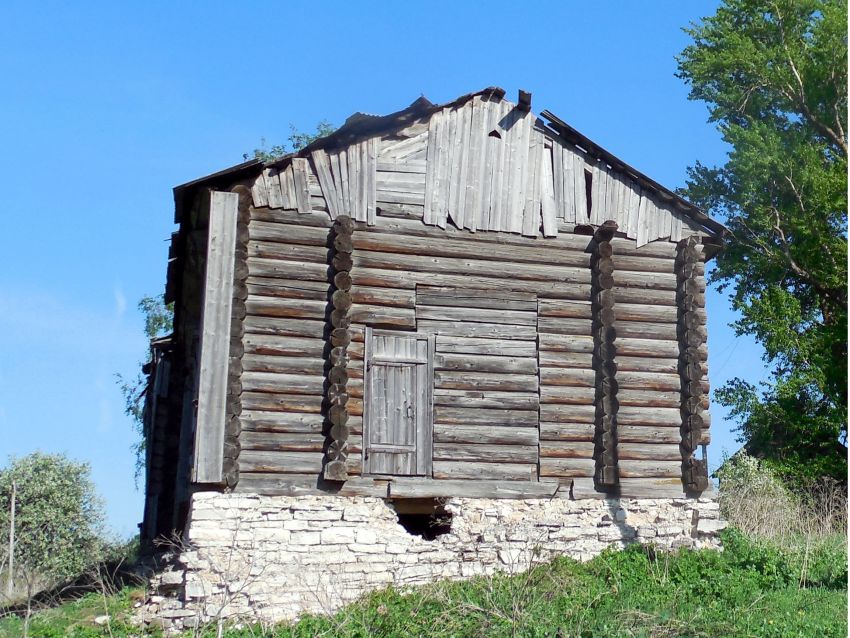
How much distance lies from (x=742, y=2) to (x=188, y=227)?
63.9 ft

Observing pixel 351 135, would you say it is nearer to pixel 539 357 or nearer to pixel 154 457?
pixel 539 357

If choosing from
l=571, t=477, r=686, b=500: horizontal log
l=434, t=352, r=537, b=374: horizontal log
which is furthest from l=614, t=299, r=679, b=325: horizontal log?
l=571, t=477, r=686, b=500: horizontal log

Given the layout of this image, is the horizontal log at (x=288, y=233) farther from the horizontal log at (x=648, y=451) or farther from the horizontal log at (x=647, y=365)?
the horizontal log at (x=648, y=451)

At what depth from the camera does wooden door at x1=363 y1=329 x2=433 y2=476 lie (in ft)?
47.0

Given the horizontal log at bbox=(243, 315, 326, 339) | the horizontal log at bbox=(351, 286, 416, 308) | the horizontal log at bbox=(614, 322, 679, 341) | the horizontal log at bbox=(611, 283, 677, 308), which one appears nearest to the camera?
the horizontal log at bbox=(243, 315, 326, 339)

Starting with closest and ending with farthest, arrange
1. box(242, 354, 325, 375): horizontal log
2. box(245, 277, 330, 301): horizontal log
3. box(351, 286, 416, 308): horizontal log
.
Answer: box(242, 354, 325, 375): horizontal log, box(245, 277, 330, 301): horizontal log, box(351, 286, 416, 308): horizontal log

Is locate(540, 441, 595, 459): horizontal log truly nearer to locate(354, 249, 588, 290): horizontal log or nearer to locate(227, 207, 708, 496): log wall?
locate(227, 207, 708, 496): log wall

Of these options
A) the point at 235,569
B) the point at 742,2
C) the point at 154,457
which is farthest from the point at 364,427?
the point at 742,2

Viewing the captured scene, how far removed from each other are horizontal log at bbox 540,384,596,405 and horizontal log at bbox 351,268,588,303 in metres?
1.40

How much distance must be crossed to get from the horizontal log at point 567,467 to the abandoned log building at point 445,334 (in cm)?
3

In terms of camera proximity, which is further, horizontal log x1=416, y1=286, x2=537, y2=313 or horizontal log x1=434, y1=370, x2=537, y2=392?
horizontal log x1=416, y1=286, x2=537, y2=313

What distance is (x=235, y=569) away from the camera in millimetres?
13094

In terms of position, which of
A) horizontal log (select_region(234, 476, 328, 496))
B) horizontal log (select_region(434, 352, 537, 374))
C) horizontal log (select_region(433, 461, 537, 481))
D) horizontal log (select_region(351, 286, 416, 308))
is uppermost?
horizontal log (select_region(351, 286, 416, 308))

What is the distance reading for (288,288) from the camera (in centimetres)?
1434
